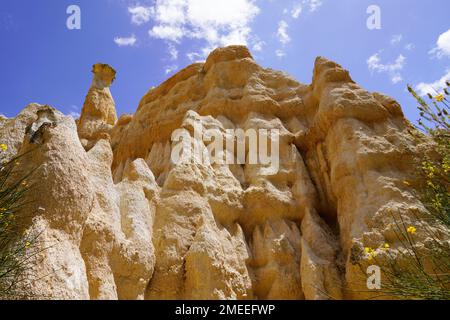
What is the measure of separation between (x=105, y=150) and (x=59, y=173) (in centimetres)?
294

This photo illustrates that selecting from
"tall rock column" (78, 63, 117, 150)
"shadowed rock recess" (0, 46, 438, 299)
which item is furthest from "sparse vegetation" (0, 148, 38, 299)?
"tall rock column" (78, 63, 117, 150)

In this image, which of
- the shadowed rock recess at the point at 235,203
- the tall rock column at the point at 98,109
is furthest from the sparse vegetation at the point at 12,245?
the tall rock column at the point at 98,109

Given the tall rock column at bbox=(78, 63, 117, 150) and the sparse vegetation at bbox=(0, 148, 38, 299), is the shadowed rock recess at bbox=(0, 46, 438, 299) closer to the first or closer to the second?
the sparse vegetation at bbox=(0, 148, 38, 299)

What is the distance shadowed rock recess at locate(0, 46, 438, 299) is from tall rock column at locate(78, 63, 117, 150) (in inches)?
312

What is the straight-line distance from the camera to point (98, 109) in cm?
2484

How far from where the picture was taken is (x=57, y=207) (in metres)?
5.63

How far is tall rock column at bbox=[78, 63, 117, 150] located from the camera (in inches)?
895

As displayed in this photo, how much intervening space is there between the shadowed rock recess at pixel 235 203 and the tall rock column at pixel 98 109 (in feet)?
26.0

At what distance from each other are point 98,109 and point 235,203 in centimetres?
1635

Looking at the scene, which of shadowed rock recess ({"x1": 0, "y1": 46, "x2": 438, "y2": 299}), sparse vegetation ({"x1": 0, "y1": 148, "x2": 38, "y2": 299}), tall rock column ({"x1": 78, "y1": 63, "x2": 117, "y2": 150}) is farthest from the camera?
tall rock column ({"x1": 78, "y1": 63, "x2": 117, "y2": 150})

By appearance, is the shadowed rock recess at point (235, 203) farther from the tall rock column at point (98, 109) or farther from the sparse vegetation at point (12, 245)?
the tall rock column at point (98, 109)

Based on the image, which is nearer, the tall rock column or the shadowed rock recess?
the shadowed rock recess
